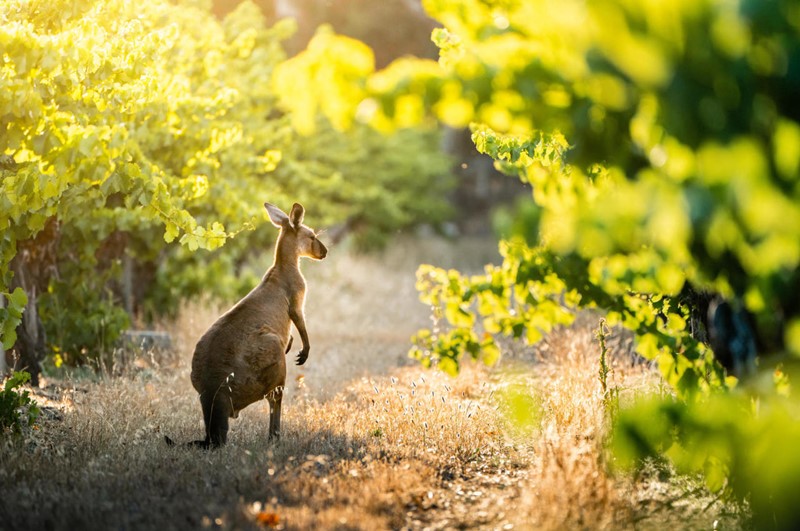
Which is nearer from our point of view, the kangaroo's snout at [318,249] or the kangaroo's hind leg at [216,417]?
the kangaroo's hind leg at [216,417]

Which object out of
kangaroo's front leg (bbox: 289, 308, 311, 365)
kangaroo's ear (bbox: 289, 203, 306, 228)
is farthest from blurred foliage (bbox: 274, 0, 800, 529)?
kangaroo's ear (bbox: 289, 203, 306, 228)

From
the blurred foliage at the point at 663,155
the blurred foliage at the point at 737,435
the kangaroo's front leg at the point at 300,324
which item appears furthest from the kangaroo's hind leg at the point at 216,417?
the blurred foliage at the point at 737,435

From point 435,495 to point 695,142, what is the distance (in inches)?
151

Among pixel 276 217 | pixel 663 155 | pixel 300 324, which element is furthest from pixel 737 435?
pixel 276 217

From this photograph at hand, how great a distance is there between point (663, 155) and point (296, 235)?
537 cm

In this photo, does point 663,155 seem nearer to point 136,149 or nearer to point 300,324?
point 300,324

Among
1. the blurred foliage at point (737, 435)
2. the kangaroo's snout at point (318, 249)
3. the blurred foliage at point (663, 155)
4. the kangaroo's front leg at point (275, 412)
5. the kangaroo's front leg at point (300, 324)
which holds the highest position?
the blurred foliage at point (663, 155)

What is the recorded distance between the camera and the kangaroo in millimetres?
7020

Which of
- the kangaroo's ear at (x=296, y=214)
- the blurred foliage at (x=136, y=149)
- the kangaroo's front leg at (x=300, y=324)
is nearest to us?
the blurred foliage at (x=136, y=149)

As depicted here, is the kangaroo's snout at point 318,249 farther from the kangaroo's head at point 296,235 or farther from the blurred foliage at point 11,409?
the blurred foliage at point 11,409

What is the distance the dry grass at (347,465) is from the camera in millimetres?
5348

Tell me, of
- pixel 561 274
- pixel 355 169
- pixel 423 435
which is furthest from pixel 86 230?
pixel 355 169

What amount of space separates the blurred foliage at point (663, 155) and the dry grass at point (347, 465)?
894 millimetres

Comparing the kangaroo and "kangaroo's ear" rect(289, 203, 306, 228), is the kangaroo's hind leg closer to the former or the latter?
the kangaroo
